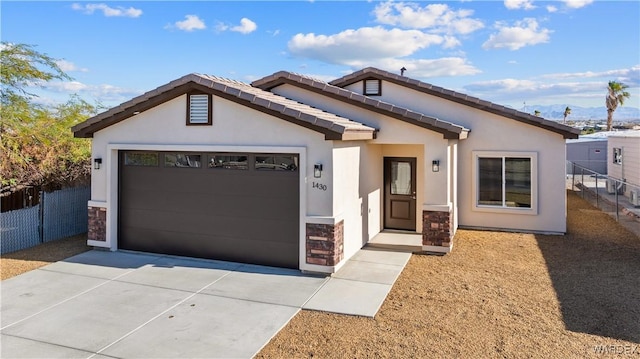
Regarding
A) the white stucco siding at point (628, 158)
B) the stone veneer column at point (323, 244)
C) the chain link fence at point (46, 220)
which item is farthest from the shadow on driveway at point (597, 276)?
the chain link fence at point (46, 220)

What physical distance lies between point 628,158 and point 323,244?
16.8 meters

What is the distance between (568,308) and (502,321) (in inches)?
54.2

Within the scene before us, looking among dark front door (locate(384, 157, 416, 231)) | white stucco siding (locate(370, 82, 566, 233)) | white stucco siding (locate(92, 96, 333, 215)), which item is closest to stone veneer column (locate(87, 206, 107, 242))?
white stucco siding (locate(92, 96, 333, 215))

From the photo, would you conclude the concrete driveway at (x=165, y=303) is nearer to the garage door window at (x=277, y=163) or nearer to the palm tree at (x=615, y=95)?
the garage door window at (x=277, y=163)

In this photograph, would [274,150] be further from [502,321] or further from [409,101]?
[409,101]

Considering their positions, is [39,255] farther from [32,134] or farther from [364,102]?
[364,102]

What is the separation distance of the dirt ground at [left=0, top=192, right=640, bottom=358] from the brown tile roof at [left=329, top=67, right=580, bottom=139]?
3443 millimetres

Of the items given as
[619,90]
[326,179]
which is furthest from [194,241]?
[619,90]

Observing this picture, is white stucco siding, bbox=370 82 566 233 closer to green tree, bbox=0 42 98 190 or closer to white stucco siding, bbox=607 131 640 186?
white stucco siding, bbox=607 131 640 186

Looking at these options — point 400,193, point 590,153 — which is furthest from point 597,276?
point 590,153

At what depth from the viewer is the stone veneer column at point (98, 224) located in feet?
34.1

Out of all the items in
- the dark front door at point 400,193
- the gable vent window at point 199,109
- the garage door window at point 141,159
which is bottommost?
the dark front door at point 400,193

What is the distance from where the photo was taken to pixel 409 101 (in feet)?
44.6

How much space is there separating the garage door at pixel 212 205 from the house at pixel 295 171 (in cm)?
3
